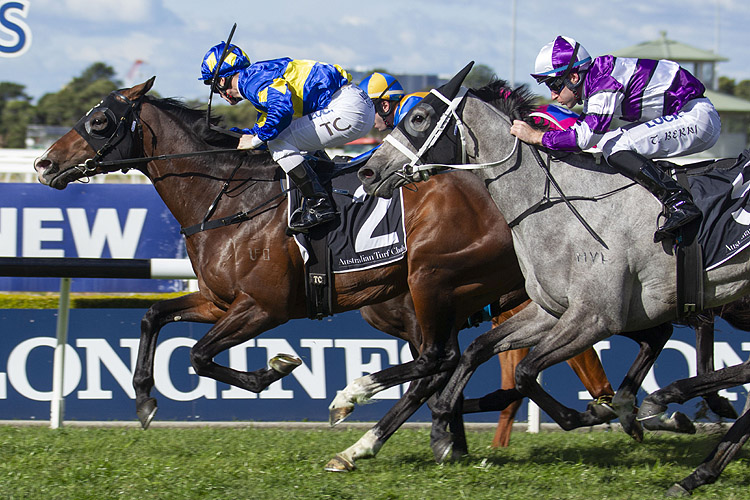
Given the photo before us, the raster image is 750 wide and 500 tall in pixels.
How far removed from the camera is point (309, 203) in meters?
5.04

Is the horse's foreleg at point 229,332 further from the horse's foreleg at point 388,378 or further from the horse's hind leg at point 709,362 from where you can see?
the horse's hind leg at point 709,362

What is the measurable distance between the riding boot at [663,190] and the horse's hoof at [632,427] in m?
1.30

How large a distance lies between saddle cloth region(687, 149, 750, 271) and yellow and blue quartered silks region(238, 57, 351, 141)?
6.95 feet

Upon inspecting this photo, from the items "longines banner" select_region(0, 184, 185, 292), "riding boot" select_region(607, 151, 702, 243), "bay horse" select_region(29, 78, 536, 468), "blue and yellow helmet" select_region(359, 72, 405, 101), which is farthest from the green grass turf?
"longines banner" select_region(0, 184, 185, 292)

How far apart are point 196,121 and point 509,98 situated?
76.6 inches

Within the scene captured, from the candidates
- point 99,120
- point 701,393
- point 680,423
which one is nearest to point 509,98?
point 701,393

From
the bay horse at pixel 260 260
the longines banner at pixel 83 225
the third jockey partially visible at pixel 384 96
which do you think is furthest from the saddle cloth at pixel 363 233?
the longines banner at pixel 83 225

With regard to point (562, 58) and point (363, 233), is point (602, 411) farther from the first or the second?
point (562, 58)

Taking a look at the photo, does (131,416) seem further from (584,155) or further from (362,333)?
(584,155)

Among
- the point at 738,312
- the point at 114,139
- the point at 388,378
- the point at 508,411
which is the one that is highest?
the point at 114,139

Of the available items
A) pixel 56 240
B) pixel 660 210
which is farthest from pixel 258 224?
pixel 56 240

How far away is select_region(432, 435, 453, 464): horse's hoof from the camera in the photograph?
194 inches

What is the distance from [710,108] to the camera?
436 centimetres

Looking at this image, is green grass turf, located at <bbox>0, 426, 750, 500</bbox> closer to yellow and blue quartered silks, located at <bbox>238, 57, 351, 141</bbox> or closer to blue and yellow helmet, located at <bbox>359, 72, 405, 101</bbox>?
yellow and blue quartered silks, located at <bbox>238, 57, 351, 141</bbox>
